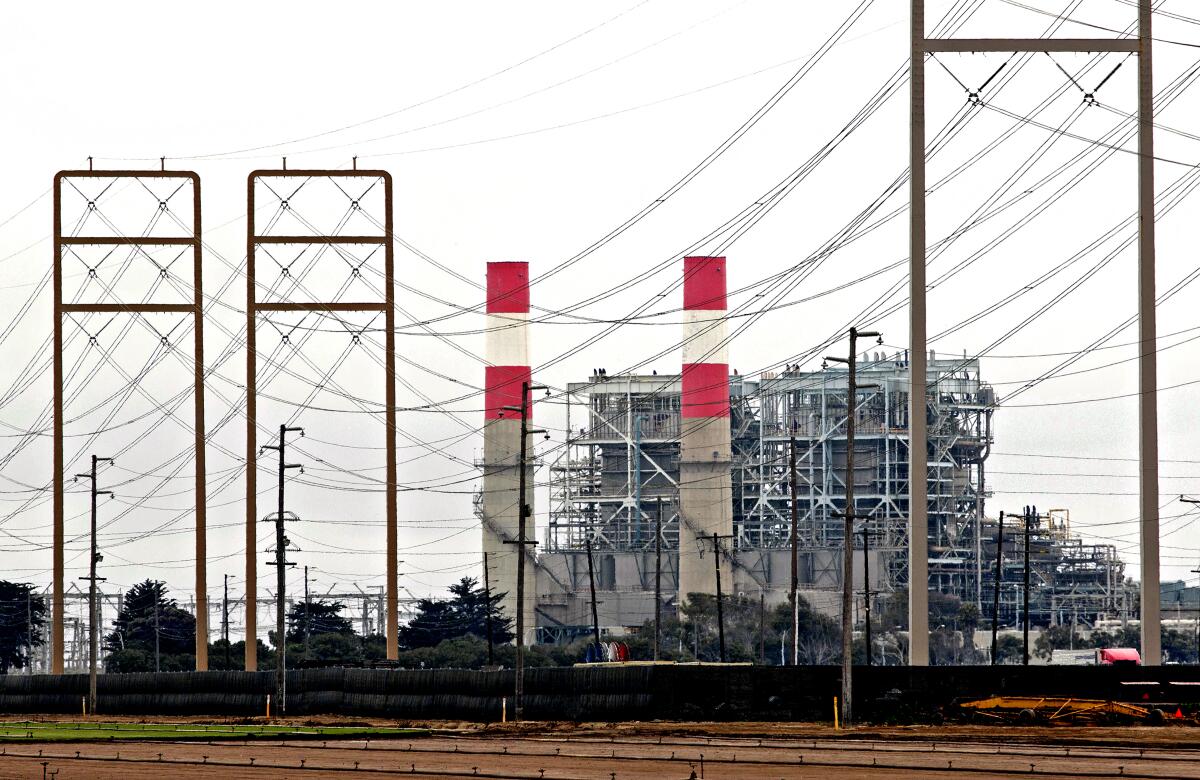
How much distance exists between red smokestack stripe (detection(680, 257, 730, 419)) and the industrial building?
582 centimetres

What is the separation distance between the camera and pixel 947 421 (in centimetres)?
11438

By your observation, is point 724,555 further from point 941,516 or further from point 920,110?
point 920,110

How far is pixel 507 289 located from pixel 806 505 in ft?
86.3

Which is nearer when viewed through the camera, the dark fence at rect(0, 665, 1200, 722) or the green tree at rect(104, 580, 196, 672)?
the dark fence at rect(0, 665, 1200, 722)

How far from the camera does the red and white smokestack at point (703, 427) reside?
110 m

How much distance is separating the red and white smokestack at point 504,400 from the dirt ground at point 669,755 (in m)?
74.3

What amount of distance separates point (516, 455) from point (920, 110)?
74619mm

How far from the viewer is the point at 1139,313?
4112cm

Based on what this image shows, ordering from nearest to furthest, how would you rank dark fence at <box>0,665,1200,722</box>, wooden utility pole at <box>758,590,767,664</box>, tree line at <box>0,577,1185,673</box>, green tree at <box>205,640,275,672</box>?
dark fence at <box>0,665,1200,722</box> < wooden utility pole at <box>758,590,767,664</box> < green tree at <box>205,640,275,672</box> < tree line at <box>0,577,1185,673</box>

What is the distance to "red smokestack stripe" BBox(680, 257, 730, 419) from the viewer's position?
109250mm

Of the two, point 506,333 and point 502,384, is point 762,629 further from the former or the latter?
point 506,333

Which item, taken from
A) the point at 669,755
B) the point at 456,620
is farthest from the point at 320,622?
the point at 669,755

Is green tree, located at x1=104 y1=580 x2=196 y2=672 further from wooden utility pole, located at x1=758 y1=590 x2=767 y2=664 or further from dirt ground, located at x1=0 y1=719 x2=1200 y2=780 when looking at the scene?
dirt ground, located at x1=0 y1=719 x2=1200 y2=780

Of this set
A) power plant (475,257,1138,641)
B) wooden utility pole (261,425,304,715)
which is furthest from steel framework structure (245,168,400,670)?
power plant (475,257,1138,641)
